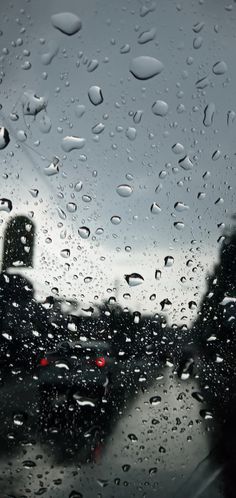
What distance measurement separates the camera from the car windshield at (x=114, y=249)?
1761 millimetres

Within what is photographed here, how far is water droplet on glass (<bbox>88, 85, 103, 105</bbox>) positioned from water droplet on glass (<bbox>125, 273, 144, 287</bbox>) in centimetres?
77

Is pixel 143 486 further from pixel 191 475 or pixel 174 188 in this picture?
pixel 174 188

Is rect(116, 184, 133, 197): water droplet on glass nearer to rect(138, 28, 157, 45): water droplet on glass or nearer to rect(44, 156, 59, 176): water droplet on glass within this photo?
rect(44, 156, 59, 176): water droplet on glass

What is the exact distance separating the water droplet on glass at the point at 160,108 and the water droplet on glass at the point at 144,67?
118mm

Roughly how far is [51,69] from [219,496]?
2.02 meters

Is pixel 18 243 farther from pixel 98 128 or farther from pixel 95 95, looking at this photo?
pixel 95 95

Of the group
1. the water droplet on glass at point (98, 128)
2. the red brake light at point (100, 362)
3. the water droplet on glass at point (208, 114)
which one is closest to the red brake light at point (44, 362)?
the red brake light at point (100, 362)

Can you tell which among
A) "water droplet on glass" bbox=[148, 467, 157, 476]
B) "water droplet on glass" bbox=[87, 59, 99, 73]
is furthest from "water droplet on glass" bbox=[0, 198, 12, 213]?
"water droplet on glass" bbox=[148, 467, 157, 476]

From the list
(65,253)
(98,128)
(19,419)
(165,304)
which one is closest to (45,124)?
(98,128)

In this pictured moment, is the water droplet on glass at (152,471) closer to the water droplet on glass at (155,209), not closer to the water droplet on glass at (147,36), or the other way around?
the water droplet on glass at (155,209)

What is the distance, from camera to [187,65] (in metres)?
1.86

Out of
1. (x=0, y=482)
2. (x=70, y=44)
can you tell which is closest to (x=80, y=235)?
(x=70, y=44)

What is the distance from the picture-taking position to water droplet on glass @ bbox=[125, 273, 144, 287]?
1.79m

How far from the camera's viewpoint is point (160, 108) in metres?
1.87
